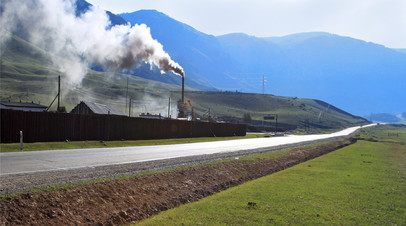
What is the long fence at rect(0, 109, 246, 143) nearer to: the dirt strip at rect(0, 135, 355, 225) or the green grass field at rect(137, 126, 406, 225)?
the dirt strip at rect(0, 135, 355, 225)

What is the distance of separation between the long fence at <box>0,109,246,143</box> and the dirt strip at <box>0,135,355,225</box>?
1878 centimetres

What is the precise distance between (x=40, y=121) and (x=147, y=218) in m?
23.9

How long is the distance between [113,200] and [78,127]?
83.4 ft

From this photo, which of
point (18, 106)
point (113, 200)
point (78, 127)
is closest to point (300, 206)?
point (113, 200)

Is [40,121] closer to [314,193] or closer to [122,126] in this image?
[122,126]

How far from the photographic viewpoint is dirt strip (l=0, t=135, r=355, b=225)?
8688 mm

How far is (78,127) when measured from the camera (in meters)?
34.2

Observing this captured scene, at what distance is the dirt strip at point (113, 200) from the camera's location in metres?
8.69

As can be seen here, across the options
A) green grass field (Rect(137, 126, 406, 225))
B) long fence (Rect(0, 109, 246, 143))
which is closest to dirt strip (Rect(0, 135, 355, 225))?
green grass field (Rect(137, 126, 406, 225))

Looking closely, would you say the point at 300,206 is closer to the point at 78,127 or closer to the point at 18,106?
the point at 78,127

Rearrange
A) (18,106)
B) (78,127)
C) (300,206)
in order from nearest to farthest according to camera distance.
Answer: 1. (300,206)
2. (78,127)
3. (18,106)

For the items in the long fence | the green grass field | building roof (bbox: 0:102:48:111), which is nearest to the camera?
the green grass field

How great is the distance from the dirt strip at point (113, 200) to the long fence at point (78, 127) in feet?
61.6

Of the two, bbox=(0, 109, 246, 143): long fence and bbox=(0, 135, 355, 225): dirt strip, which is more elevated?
bbox=(0, 109, 246, 143): long fence
